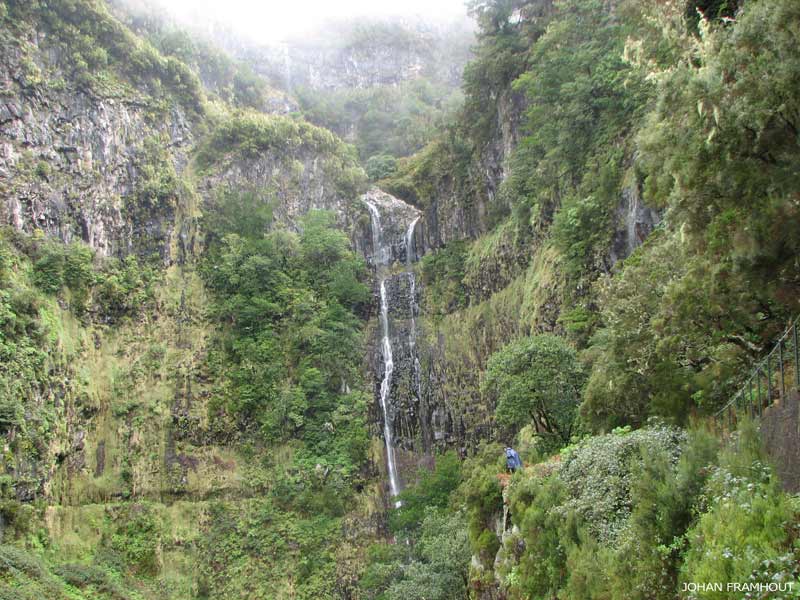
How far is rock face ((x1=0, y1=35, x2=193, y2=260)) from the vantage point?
26234 millimetres

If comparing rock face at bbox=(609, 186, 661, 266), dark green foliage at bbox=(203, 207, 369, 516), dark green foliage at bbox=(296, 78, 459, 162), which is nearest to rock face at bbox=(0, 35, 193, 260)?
dark green foliage at bbox=(203, 207, 369, 516)

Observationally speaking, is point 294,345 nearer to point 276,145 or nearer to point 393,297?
point 393,297

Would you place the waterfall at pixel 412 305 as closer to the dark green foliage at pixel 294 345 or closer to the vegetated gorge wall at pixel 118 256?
the dark green foliage at pixel 294 345

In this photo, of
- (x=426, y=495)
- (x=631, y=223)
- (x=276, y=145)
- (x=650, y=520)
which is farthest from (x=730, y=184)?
(x=276, y=145)

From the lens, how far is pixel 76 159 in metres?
28.7

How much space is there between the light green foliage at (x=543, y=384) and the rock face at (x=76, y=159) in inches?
842

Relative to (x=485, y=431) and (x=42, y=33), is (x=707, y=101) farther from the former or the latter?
(x=42, y=33)

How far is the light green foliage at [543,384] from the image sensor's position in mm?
15594

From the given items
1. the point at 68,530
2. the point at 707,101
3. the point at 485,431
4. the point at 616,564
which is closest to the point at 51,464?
the point at 68,530

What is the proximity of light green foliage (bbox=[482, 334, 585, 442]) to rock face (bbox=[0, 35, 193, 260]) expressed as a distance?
70.2 feet

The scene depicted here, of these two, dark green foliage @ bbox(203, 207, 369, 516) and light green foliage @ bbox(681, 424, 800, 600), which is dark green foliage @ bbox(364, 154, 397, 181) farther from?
light green foliage @ bbox(681, 424, 800, 600)

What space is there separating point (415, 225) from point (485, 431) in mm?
15469

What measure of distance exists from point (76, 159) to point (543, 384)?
25.0 metres

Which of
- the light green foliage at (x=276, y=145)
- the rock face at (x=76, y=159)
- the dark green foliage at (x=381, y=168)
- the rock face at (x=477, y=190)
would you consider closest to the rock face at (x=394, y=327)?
the rock face at (x=477, y=190)
